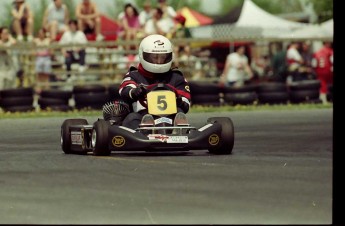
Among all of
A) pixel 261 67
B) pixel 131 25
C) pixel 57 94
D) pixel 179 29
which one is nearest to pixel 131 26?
pixel 131 25

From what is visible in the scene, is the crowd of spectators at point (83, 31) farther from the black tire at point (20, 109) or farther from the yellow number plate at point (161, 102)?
the yellow number plate at point (161, 102)

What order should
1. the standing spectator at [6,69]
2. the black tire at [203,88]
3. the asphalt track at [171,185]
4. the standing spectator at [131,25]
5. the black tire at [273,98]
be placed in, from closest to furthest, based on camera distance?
the asphalt track at [171,185]
the black tire at [203,88]
the standing spectator at [6,69]
the black tire at [273,98]
the standing spectator at [131,25]

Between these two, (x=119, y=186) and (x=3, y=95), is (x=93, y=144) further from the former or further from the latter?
(x=3, y=95)

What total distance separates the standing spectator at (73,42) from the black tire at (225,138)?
11219 mm

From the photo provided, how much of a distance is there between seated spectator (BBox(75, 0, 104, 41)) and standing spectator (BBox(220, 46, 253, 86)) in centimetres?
284

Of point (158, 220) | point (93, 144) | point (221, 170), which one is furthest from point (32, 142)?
point (158, 220)

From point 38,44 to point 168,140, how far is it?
11.7 m

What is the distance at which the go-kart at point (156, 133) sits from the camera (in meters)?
11.7

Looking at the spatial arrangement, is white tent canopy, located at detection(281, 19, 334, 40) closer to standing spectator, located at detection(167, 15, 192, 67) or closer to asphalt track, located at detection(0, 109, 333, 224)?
standing spectator, located at detection(167, 15, 192, 67)

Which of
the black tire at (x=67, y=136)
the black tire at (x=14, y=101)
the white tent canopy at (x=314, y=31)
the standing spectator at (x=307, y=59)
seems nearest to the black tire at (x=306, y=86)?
the standing spectator at (x=307, y=59)

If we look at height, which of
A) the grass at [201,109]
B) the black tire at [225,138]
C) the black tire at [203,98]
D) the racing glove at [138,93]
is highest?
the racing glove at [138,93]

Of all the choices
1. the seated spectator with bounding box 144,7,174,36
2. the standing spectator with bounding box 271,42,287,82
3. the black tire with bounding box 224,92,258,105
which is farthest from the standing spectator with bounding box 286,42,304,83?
the seated spectator with bounding box 144,7,174,36
